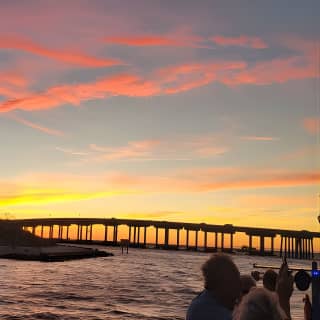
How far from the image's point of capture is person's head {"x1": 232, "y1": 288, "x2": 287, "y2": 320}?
3.11 m

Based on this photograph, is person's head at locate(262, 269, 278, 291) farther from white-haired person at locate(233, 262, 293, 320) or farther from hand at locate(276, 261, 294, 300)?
white-haired person at locate(233, 262, 293, 320)

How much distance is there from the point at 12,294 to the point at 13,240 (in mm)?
99340

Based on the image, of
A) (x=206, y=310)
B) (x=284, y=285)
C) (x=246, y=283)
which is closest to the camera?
(x=206, y=310)

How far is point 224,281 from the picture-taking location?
4.24m

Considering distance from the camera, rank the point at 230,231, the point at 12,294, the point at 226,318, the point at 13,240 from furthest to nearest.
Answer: the point at 230,231
the point at 13,240
the point at 12,294
the point at 226,318

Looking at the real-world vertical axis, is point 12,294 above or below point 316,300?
below

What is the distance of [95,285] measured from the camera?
3725 centimetres

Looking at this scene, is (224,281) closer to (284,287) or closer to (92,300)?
(284,287)

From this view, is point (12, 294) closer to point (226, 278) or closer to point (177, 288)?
point (177, 288)

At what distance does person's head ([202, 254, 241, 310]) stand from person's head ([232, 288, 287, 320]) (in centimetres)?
104

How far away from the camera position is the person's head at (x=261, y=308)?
3109mm

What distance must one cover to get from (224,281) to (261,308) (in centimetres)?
114

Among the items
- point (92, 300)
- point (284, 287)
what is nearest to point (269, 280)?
point (284, 287)

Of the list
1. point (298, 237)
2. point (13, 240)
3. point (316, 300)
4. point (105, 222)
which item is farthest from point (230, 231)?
point (316, 300)
